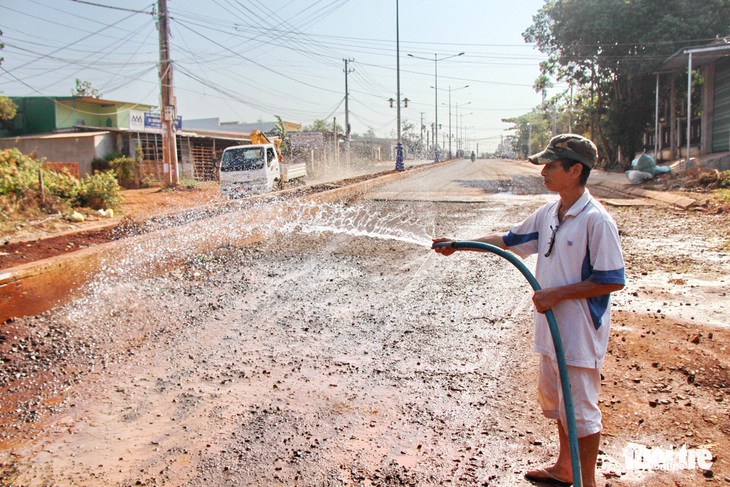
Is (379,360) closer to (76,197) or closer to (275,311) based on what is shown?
(275,311)

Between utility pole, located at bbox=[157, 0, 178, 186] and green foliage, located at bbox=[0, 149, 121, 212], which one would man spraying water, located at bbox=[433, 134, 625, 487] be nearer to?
green foliage, located at bbox=[0, 149, 121, 212]

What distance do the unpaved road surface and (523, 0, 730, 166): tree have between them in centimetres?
2208

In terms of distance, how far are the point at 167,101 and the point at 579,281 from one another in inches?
871

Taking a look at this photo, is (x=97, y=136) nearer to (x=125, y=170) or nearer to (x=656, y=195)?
(x=125, y=170)

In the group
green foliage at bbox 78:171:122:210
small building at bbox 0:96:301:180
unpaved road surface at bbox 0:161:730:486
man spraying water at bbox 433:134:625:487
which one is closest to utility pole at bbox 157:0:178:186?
small building at bbox 0:96:301:180

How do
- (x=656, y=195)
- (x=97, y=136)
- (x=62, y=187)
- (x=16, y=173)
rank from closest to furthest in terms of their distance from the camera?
(x=16, y=173) → (x=62, y=187) → (x=656, y=195) → (x=97, y=136)

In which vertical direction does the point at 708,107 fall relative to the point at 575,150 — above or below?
above

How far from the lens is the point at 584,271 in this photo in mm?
2395

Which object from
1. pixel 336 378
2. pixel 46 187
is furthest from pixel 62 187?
pixel 336 378

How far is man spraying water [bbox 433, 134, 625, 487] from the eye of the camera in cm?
232

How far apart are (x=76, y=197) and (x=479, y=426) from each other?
13.1 m

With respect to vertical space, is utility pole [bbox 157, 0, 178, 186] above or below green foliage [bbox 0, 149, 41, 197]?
above

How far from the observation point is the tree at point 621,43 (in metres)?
24.3

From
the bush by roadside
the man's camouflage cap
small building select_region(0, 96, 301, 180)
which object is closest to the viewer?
the man's camouflage cap
